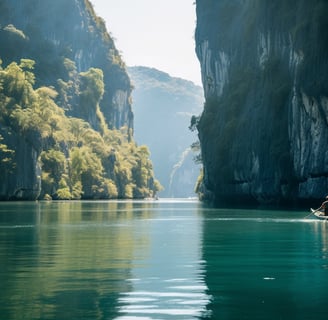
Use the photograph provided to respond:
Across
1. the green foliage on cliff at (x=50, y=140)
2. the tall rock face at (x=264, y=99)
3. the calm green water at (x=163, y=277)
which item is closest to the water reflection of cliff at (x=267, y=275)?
the calm green water at (x=163, y=277)

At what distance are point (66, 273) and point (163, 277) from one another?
9.26 ft

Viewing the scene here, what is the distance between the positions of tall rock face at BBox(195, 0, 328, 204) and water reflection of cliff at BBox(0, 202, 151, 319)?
5035cm

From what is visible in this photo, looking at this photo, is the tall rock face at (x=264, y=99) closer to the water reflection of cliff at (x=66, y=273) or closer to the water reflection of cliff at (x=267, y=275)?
the water reflection of cliff at (x=267, y=275)

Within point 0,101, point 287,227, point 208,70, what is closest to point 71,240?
point 287,227

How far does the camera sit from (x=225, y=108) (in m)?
133

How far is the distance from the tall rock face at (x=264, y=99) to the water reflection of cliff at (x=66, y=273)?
50.4m

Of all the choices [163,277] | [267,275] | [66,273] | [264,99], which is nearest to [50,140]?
[264,99]

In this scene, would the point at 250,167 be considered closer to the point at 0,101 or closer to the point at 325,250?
the point at 0,101

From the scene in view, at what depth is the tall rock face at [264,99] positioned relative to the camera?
84.4m

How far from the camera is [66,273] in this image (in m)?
21.6

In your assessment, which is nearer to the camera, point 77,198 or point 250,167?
point 250,167

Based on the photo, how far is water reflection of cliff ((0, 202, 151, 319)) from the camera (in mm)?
15625

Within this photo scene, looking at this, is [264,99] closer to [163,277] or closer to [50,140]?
[50,140]

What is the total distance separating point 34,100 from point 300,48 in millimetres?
62293
